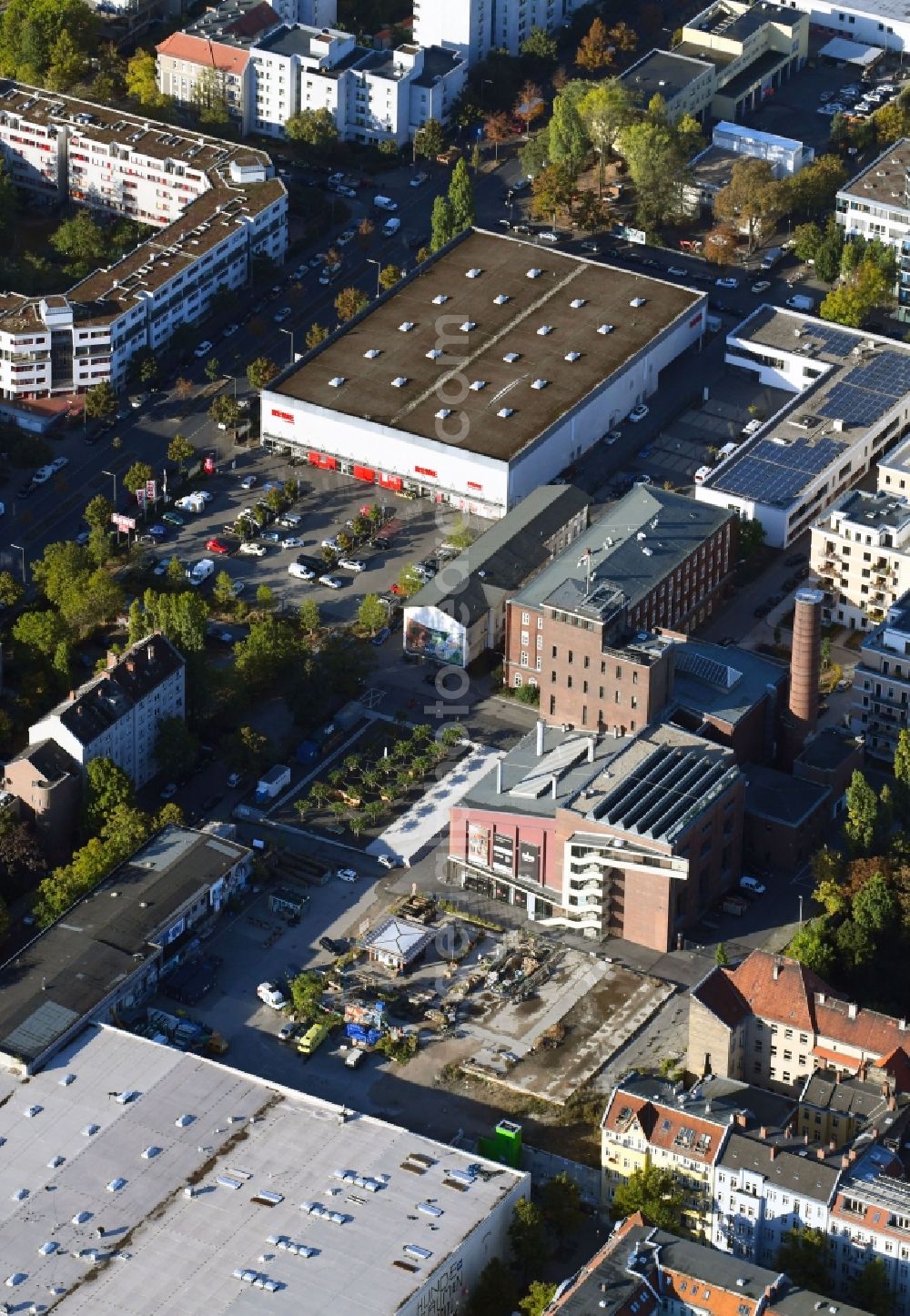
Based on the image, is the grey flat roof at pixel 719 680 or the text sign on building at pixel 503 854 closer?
the text sign on building at pixel 503 854

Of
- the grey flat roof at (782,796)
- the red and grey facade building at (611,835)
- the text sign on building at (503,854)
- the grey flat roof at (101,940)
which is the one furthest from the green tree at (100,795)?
the grey flat roof at (782,796)

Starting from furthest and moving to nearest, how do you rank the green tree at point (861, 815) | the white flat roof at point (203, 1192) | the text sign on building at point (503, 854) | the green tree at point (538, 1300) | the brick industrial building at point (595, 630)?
the brick industrial building at point (595, 630) → the text sign on building at point (503, 854) → the green tree at point (861, 815) → the white flat roof at point (203, 1192) → the green tree at point (538, 1300)

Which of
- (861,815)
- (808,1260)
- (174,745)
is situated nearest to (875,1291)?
(808,1260)

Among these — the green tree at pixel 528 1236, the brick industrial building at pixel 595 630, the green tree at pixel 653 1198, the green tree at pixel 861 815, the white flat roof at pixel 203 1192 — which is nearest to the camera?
the white flat roof at pixel 203 1192

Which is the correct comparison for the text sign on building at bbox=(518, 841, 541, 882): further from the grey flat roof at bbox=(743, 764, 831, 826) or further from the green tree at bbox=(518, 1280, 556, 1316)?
the green tree at bbox=(518, 1280, 556, 1316)

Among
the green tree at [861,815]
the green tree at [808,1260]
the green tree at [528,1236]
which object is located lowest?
the green tree at [528,1236]

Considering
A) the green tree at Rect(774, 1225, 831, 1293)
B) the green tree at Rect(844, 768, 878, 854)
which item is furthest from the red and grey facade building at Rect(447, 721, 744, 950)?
the green tree at Rect(774, 1225, 831, 1293)

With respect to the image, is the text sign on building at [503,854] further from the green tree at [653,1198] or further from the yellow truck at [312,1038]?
the green tree at [653,1198]
